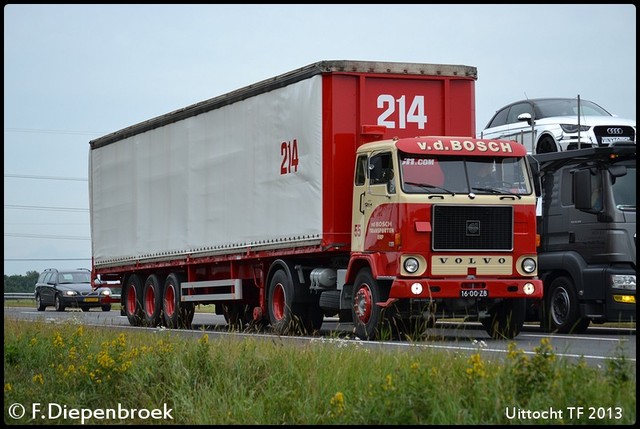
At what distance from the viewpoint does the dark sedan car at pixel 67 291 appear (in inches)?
1706

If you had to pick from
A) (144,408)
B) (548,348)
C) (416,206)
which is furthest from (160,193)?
(548,348)

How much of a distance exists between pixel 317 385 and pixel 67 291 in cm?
3347

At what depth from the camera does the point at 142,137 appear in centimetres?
2841

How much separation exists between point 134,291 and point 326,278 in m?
9.30

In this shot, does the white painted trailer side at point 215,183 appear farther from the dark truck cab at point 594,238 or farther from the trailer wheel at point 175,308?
the dark truck cab at point 594,238

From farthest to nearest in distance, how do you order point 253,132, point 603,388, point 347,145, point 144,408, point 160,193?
point 160,193
point 253,132
point 347,145
point 144,408
point 603,388

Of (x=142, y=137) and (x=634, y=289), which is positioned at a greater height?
(x=142, y=137)

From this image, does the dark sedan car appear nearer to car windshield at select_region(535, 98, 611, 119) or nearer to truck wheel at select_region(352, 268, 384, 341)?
car windshield at select_region(535, 98, 611, 119)

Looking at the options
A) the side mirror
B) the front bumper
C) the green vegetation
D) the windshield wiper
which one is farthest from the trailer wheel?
the green vegetation

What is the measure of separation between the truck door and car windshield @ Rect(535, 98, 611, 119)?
274 inches

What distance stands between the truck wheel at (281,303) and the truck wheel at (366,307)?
1587 millimetres

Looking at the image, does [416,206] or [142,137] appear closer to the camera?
[416,206]

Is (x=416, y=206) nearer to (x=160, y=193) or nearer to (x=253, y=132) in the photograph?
(x=253, y=132)

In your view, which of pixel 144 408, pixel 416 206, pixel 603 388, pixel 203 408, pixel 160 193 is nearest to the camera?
pixel 603 388
